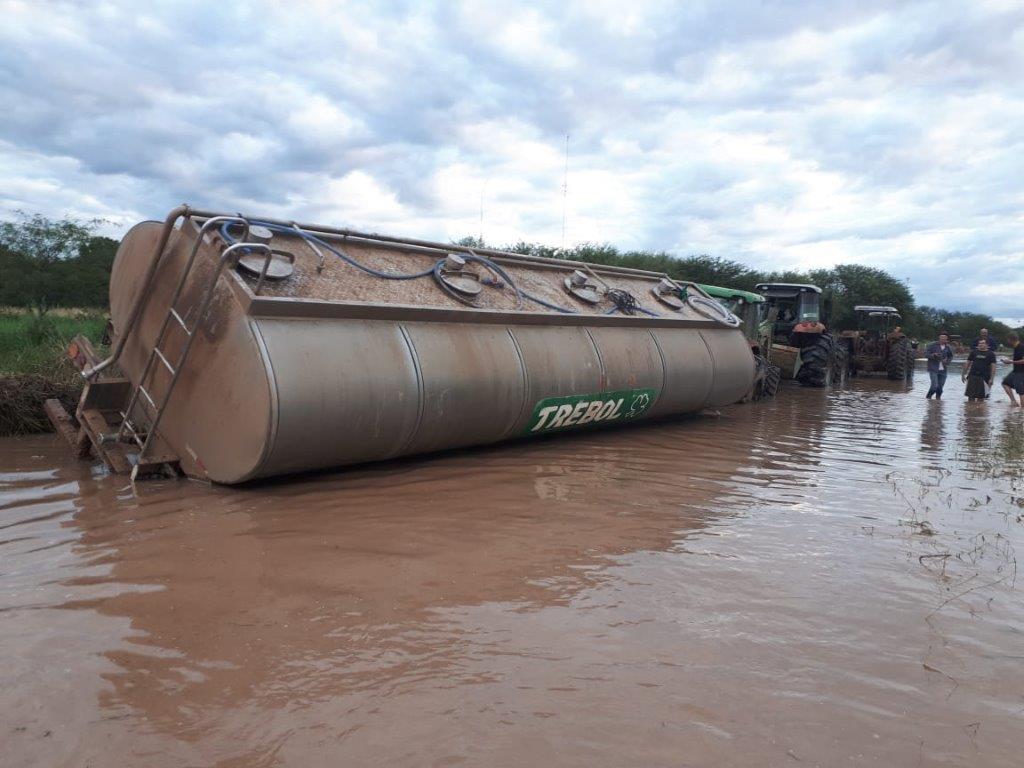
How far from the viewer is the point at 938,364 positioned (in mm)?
15359

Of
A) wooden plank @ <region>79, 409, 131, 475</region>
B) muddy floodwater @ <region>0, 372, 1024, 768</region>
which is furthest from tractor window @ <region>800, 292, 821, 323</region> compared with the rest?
wooden plank @ <region>79, 409, 131, 475</region>

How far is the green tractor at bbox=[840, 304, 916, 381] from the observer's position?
20.2 m

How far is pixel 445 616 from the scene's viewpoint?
10.7 ft

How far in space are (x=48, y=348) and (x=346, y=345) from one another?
5.08 meters

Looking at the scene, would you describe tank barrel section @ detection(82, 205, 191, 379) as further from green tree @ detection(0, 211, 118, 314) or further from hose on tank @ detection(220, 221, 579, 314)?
green tree @ detection(0, 211, 118, 314)

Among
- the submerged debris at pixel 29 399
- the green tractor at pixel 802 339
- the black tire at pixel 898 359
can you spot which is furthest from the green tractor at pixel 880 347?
the submerged debris at pixel 29 399

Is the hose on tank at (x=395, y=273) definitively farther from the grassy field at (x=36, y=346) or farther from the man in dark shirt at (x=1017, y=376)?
the man in dark shirt at (x=1017, y=376)

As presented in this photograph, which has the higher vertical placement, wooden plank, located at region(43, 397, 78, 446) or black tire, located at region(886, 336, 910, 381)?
black tire, located at region(886, 336, 910, 381)

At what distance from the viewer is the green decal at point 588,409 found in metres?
7.00

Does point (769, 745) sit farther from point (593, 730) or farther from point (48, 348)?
point (48, 348)

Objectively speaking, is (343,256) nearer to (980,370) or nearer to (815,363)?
(815,363)

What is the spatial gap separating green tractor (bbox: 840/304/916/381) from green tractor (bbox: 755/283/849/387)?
2611 mm

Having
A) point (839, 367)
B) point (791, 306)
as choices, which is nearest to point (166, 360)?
point (791, 306)

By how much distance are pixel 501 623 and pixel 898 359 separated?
19951 mm
